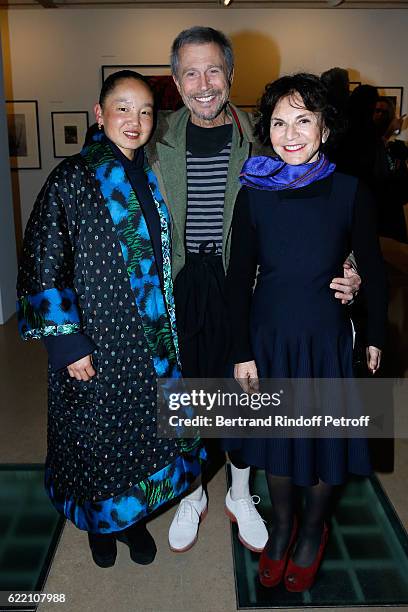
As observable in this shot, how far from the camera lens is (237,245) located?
1.64 m

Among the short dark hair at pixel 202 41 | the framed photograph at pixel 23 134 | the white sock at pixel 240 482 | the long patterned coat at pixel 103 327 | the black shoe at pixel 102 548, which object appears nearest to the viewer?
the long patterned coat at pixel 103 327

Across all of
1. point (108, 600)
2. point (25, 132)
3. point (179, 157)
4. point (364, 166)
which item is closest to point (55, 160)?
point (25, 132)

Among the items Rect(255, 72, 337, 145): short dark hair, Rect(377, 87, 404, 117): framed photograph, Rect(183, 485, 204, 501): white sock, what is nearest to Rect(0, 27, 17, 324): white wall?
Rect(183, 485, 204, 501): white sock

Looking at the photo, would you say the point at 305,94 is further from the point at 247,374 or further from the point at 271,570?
the point at 271,570

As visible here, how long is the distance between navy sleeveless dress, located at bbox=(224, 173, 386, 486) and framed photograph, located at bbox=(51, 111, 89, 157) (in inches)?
214

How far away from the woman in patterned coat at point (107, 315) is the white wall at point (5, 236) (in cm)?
299

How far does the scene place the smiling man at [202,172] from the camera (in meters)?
1.77

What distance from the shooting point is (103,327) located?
5.53ft

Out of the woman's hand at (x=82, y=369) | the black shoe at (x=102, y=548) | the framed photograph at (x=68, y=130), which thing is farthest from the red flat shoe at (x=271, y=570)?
the framed photograph at (x=68, y=130)

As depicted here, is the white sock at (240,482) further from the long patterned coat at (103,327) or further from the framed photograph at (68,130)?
the framed photograph at (68,130)

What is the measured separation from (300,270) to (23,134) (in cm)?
591

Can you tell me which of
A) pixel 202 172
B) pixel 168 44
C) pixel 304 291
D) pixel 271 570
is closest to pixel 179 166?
pixel 202 172

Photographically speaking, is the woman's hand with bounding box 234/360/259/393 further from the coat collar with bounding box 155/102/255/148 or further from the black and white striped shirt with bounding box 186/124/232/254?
the coat collar with bounding box 155/102/255/148

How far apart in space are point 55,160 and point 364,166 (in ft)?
15.5
